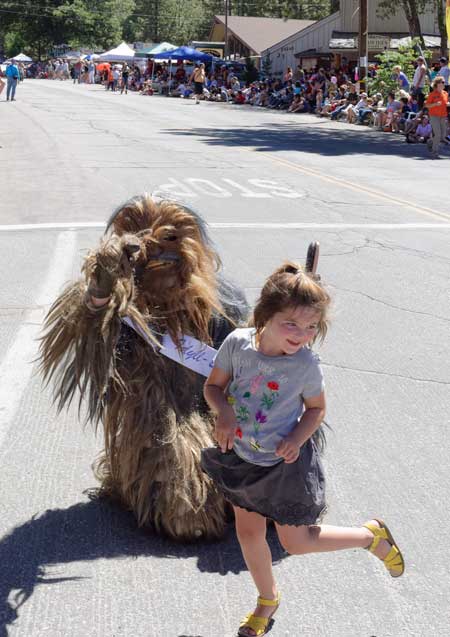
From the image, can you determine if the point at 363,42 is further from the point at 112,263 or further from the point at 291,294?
the point at 291,294

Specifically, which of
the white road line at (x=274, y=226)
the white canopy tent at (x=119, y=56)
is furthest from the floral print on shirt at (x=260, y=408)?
the white canopy tent at (x=119, y=56)

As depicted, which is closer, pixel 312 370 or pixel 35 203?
pixel 312 370

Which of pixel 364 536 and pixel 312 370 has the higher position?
pixel 312 370

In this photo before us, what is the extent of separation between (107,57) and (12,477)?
7540cm

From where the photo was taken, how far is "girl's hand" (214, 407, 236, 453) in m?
2.79

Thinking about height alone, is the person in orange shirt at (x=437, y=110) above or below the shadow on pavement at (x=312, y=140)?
above

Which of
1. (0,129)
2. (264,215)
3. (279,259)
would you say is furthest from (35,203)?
(0,129)

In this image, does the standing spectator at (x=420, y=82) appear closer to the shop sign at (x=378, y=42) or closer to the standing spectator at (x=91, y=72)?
the shop sign at (x=378, y=42)

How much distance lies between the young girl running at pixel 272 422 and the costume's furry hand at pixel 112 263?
0.54 m

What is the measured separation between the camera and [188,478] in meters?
3.43

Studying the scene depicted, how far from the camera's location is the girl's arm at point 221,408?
279 centimetres

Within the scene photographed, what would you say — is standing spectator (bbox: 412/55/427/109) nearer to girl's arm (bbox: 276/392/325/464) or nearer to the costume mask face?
the costume mask face

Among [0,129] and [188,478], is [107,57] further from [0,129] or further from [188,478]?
[188,478]

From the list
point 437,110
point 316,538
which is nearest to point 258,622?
point 316,538
